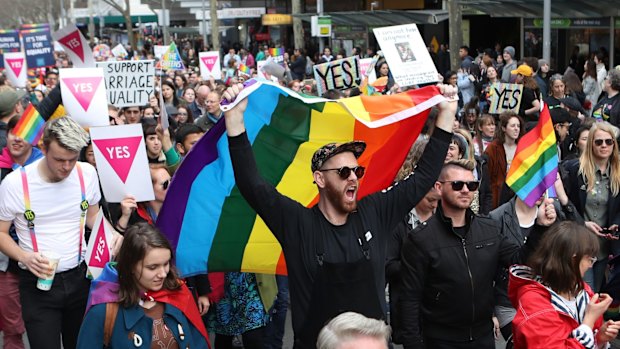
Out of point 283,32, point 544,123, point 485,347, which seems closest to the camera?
point 485,347

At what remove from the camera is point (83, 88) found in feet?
25.4

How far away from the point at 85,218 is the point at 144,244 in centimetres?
141

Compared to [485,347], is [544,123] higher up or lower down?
higher up

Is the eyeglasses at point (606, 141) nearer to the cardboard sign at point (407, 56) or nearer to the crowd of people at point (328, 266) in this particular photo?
the crowd of people at point (328, 266)

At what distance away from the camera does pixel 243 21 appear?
57250 mm

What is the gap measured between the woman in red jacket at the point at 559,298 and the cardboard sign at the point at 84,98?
4.15m

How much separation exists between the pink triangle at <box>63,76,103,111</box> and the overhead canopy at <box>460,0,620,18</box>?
16.7 m

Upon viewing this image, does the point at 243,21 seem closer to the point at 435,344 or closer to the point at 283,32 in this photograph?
the point at 283,32

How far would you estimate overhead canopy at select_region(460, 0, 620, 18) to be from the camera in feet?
74.5

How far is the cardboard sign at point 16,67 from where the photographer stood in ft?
65.9

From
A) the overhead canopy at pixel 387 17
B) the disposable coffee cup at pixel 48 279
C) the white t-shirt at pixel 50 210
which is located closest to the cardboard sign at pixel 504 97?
the white t-shirt at pixel 50 210

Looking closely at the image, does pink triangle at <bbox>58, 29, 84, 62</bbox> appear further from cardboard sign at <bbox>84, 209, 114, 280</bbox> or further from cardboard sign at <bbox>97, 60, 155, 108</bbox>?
cardboard sign at <bbox>84, 209, 114, 280</bbox>

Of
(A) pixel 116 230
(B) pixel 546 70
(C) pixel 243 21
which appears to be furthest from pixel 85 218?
(C) pixel 243 21

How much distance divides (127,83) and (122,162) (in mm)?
3707
